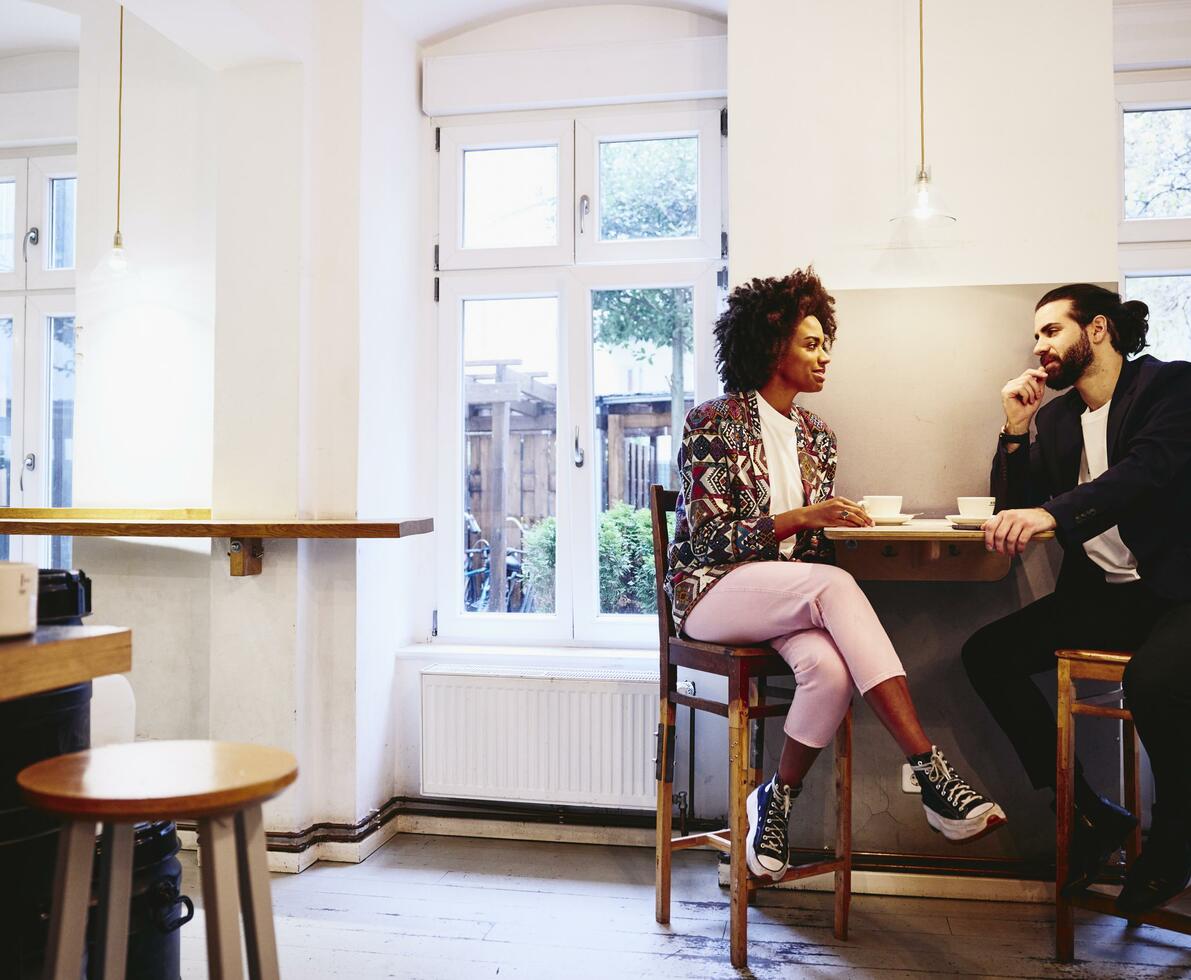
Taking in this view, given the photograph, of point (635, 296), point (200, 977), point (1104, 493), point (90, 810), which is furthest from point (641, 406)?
point (90, 810)

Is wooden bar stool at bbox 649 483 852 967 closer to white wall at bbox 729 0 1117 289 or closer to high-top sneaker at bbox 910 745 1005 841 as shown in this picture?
high-top sneaker at bbox 910 745 1005 841

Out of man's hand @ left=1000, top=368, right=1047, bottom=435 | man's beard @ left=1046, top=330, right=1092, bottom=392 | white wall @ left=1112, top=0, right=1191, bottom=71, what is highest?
white wall @ left=1112, top=0, right=1191, bottom=71

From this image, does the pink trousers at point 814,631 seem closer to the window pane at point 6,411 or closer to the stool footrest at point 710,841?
the stool footrest at point 710,841

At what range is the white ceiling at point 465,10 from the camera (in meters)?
3.13

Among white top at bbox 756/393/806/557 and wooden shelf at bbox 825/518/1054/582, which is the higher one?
white top at bbox 756/393/806/557

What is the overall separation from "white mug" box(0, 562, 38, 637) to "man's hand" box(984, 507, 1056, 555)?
1849 mm

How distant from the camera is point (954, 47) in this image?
2.71 m

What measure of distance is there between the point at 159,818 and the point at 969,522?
1.77 m

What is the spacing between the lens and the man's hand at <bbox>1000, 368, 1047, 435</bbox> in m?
2.47

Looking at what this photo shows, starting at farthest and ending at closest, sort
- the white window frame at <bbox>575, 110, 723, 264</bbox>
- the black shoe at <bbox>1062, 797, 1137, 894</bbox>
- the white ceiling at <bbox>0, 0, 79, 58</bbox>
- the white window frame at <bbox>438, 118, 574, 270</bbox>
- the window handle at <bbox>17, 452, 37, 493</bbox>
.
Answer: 1. the window handle at <bbox>17, 452, 37, 493</bbox>
2. the white ceiling at <bbox>0, 0, 79, 58</bbox>
3. the white window frame at <bbox>438, 118, 574, 270</bbox>
4. the white window frame at <bbox>575, 110, 723, 264</bbox>
5. the black shoe at <bbox>1062, 797, 1137, 894</bbox>

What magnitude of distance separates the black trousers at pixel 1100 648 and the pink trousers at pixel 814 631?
0.51 m

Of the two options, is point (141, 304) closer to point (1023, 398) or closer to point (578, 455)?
point (578, 455)

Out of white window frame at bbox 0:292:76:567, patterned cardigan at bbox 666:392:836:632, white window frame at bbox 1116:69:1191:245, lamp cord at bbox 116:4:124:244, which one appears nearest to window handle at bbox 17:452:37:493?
white window frame at bbox 0:292:76:567

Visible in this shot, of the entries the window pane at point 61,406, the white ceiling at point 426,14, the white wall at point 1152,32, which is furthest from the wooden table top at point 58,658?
the white wall at point 1152,32
